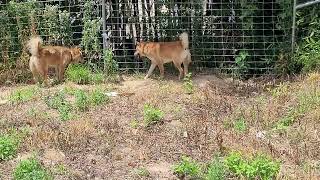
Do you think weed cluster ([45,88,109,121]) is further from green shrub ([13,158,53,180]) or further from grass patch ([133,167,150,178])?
grass patch ([133,167,150,178])

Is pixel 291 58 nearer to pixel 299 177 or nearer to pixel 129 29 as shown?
pixel 129 29

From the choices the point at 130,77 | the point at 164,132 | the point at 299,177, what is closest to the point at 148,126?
the point at 164,132

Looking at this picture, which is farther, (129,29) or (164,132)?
(129,29)

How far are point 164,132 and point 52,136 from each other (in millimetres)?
1376

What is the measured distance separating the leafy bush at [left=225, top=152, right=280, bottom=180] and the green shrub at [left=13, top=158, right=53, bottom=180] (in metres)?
1.86

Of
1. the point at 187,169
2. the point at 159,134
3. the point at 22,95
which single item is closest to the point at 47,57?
the point at 22,95

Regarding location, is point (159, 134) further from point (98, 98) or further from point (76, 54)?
point (76, 54)

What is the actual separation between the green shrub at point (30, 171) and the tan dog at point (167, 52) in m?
4.45

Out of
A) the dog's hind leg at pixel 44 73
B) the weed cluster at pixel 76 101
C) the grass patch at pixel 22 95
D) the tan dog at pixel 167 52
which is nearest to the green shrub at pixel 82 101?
the weed cluster at pixel 76 101

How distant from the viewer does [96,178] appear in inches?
243

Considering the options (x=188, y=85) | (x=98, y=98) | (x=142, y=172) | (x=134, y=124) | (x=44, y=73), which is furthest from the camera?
(x=44, y=73)

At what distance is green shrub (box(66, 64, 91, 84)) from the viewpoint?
998cm

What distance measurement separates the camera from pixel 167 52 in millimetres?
10266

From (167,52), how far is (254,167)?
473 centimetres
